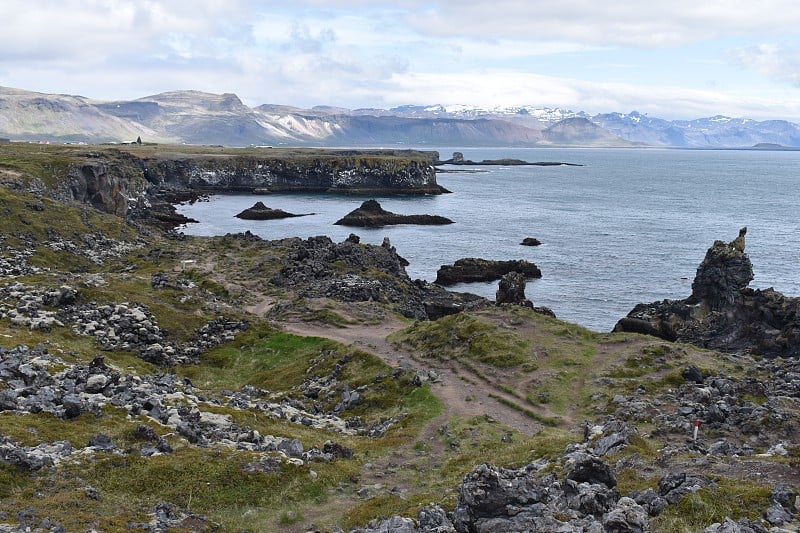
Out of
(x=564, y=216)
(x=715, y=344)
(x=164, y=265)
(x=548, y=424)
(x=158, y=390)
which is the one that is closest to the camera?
(x=158, y=390)

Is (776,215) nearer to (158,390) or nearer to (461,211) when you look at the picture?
(461,211)

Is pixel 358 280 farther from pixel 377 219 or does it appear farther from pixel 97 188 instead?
pixel 377 219

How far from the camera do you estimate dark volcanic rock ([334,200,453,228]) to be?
520ft

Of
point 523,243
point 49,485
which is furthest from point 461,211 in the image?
point 49,485

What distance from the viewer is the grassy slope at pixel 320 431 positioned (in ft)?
76.6

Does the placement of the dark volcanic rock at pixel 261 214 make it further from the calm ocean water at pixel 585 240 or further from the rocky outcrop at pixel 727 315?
the rocky outcrop at pixel 727 315

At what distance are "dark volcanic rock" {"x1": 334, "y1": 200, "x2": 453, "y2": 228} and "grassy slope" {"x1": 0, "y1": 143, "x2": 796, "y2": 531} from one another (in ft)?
263

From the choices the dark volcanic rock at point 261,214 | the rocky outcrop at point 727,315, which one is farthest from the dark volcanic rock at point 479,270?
the dark volcanic rock at point 261,214

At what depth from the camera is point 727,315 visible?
2766 inches

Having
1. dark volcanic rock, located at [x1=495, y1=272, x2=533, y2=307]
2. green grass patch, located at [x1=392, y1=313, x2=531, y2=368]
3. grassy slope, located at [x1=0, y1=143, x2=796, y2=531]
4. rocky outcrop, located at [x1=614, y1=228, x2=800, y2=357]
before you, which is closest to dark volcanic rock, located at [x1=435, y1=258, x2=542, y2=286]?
rocky outcrop, located at [x1=614, y1=228, x2=800, y2=357]

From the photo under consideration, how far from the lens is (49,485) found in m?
22.9

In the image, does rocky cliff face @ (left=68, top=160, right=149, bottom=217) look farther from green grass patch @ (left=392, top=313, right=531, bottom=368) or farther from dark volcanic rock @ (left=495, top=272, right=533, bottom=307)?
green grass patch @ (left=392, top=313, right=531, bottom=368)

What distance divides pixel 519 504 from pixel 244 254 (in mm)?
75528

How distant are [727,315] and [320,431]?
168 feet
